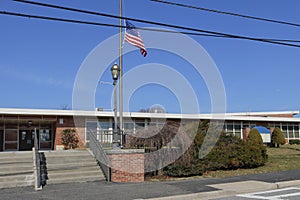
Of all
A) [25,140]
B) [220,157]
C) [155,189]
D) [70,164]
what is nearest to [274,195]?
[155,189]

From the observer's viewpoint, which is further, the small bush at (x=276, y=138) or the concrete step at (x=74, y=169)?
the small bush at (x=276, y=138)

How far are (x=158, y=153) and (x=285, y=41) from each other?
6.41 m

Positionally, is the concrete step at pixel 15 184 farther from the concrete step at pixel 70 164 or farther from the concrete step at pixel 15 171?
the concrete step at pixel 70 164

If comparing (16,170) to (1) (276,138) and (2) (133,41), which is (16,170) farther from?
(1) (276,138)

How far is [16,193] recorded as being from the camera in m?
9.95

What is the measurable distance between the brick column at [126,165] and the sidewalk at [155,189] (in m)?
0.61

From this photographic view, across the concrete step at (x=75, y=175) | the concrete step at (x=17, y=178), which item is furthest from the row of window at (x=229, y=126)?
the concrete step at (x=17, y=178)

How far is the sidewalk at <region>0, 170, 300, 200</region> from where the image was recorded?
961 centimetres

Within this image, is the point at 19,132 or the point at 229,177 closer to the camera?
the point at 229,177

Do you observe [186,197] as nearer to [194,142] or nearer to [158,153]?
[158,153]

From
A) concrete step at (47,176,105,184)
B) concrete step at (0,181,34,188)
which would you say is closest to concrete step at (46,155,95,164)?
concrete step at (47,176,105,184)

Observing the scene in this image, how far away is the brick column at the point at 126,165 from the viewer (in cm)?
1233

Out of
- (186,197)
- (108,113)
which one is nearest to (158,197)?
(186,197)

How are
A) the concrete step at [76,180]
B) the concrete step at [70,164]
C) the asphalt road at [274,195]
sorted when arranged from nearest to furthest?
the asphalt road at [274,195]
the concrete step at [76,180]
the concrete step at [70,164]
